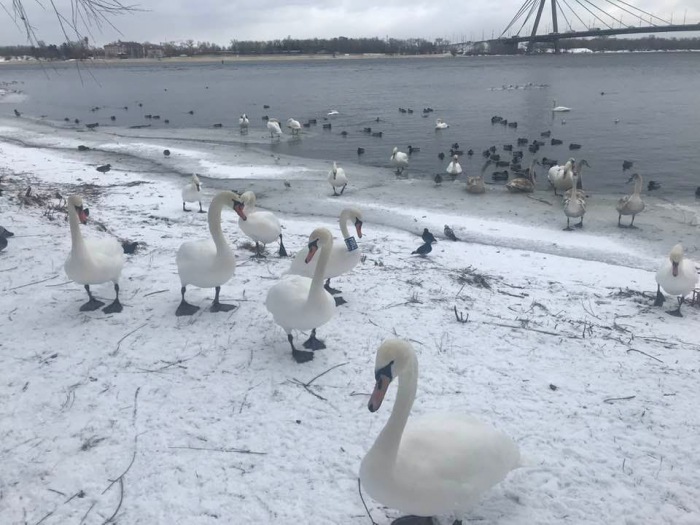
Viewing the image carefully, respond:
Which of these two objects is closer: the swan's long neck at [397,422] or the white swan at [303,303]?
the swan's long neck at [397,422]

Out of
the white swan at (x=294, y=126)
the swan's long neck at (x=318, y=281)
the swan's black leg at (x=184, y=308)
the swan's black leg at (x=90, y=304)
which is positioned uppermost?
the white swan at (x=294, y=126)

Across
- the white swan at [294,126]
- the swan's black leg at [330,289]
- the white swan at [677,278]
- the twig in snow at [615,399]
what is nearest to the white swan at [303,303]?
the swan's black leg at [330,289]

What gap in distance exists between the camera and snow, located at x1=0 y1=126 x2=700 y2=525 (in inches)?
135

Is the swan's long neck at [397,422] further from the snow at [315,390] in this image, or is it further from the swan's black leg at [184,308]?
the swan's black leg at [184,308]

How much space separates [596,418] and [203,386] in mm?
3382

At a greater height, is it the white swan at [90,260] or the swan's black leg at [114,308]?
the white swan at [90,260]

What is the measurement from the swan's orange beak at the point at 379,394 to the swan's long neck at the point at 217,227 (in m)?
3.10

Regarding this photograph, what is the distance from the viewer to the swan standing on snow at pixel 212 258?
5.50 meters

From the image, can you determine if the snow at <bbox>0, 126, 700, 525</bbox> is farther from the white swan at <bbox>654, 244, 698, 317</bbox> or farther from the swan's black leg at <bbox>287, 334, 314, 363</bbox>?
the white swan at <bbox>654, 244, 698, 317</bbox>

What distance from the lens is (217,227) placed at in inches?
219

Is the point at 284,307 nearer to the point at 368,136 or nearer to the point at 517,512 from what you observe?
the point at 517,512

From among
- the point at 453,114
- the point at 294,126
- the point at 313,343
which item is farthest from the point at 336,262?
the point at 453,114

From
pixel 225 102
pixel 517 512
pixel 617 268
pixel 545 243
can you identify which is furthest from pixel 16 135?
pixel 517 512

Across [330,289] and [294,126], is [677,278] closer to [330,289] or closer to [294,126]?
[330,289]
